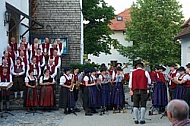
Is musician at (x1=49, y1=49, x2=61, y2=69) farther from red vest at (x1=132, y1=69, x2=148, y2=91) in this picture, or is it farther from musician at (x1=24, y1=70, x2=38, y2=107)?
red vest at (x1=132, y1=69, x2=148, y2=91)

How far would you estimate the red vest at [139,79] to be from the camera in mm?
11391

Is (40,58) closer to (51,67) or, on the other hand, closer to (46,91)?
(51,67)

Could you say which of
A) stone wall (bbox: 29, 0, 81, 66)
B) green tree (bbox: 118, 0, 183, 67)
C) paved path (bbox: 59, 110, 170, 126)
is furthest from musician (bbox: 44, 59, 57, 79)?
green tree (bbox: 118, 0, 183, 67)

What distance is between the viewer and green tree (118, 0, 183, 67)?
43.0 meters

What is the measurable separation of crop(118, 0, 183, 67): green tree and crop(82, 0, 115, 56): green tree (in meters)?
6.75

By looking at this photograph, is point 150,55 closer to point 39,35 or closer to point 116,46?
point 116,46

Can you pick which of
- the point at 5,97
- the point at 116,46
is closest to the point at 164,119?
the point at 5,97

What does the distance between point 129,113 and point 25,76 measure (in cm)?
440

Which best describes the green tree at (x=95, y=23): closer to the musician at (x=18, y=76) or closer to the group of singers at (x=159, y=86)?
the musician at (x=18, y=76)

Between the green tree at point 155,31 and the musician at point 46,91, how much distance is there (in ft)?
94.1

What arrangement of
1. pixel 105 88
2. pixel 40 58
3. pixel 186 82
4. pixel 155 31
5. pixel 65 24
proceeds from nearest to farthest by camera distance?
pixel 186 82 < pixel 105 88 < pixel 40 58 < pixel 65 24 < pixel 155 31

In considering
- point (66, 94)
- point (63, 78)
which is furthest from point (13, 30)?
point (66, 94)

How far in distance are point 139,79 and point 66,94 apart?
3.58 metres

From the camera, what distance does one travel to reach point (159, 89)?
527 inches
